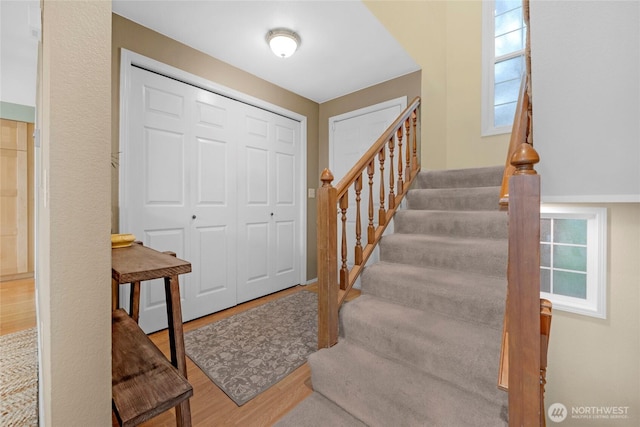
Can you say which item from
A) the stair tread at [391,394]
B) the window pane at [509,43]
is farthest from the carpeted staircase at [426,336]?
the window pane at [509,43]

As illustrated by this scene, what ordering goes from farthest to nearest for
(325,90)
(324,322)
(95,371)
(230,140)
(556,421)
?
(325,90) → (230,140) → (556,421) → (324,322) → (95,371)

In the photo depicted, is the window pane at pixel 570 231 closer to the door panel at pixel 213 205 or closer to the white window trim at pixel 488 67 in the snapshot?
the white window trim at pixel 488 67

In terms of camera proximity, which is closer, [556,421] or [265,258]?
[556,421]

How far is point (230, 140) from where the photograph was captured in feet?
8.87

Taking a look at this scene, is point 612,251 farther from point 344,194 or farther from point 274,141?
point 274,141

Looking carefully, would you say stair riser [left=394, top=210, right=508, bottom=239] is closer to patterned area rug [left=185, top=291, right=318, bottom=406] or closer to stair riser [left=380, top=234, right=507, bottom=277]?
stair riser [left=380, top=234, right=507, bottom=277]

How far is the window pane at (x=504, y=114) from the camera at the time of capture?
304 centimetres

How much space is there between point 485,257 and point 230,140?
2.43 meters

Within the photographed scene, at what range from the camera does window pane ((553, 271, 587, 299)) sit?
82.7 inches

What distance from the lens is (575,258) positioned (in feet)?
7.11

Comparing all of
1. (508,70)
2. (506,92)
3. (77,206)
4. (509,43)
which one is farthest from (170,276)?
(509,43)

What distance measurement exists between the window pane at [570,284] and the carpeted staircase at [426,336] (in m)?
0.84

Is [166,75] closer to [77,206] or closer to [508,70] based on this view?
[77,206]

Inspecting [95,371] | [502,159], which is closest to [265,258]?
[95,371]
